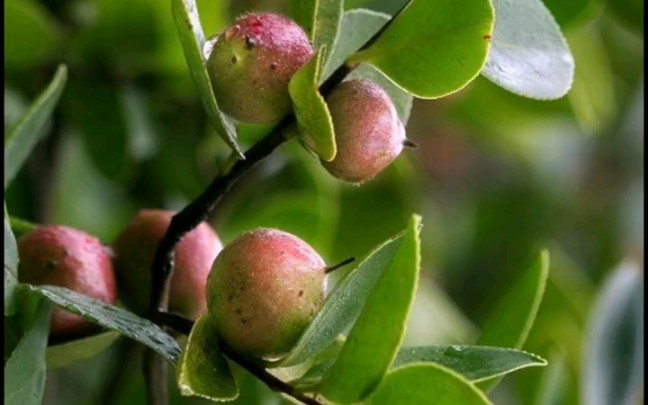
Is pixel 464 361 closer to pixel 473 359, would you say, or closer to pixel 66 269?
pixel 473 359

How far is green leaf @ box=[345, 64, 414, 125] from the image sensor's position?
0.60 meters

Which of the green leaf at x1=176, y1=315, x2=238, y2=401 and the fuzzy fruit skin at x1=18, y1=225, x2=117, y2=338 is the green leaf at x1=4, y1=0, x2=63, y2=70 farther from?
the green leaf at x1=176, y1=315, x2=238, y2=401

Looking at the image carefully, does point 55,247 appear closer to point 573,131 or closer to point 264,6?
point 264,6

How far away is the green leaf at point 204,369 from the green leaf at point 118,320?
0.05 ft

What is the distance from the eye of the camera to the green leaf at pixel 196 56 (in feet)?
1.71

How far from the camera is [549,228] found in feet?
4.98

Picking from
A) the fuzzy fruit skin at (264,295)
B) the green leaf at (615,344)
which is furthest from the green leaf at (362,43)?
the green leaf at (615,344)

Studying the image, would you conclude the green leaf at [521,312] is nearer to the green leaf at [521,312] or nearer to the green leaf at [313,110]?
the green leaf at [521,312]

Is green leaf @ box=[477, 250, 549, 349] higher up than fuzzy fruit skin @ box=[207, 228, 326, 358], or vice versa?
fuzzy fruit skin @ box=[207, 228, 326, 358]

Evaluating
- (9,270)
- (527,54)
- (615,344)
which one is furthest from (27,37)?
(615,344)

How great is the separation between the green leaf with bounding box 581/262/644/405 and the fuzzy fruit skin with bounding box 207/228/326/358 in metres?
0.51

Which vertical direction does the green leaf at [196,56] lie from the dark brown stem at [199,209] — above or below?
above

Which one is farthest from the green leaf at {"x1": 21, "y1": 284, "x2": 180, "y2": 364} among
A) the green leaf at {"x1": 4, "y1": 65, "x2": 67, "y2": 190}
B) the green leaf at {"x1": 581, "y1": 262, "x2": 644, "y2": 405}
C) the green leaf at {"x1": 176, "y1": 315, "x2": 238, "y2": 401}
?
the green leaf at {"x1": 581, "y1": 262, "x2": 644, "y2": 405}

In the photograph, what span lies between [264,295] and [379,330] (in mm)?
64
